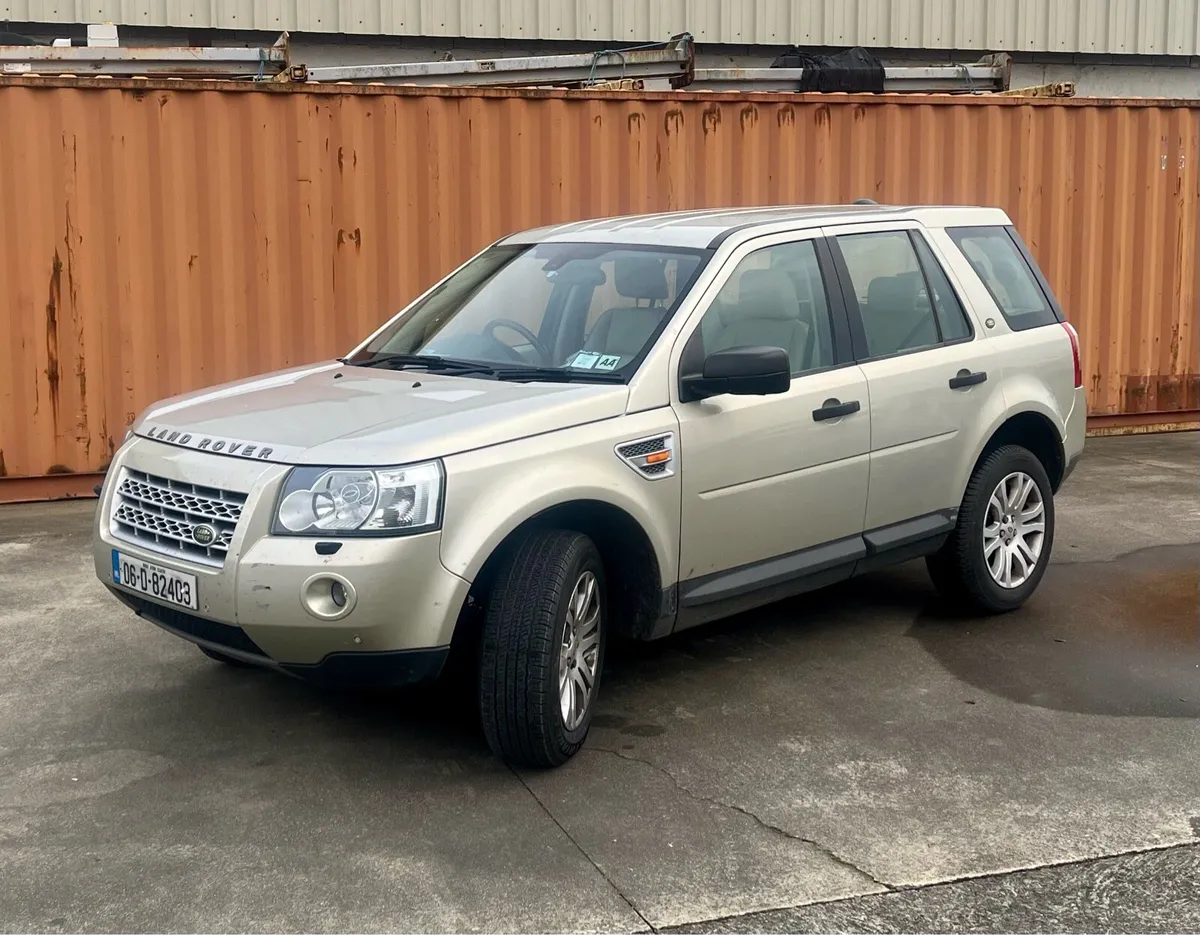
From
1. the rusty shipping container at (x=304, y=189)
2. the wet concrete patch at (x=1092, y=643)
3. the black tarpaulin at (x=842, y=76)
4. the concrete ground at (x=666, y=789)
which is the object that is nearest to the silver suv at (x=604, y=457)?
the wet concrete patch at (x=1092, y=643)

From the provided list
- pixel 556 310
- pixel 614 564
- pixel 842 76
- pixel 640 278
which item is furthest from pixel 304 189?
pixel 614 564

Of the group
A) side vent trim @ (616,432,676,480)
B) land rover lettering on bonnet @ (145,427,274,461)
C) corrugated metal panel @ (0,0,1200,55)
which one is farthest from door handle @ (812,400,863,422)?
corrugated metal panel @ (0,0,1200,55)

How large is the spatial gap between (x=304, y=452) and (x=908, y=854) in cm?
203

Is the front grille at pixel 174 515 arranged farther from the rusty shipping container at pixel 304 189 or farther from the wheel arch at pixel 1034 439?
the rusty shipping container at pixel 304 189

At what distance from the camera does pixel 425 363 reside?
4.95 m

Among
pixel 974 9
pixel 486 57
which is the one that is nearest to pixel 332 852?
pixel 486 57

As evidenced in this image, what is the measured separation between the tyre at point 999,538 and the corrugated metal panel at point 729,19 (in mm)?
7214

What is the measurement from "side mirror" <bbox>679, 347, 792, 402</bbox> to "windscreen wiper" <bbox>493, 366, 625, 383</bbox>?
10.2 inches

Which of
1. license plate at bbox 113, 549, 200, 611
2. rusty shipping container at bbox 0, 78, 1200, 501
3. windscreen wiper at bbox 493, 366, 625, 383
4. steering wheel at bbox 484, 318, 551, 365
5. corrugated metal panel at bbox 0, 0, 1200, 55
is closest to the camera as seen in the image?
license plate at bbox 113, 549, 200, 611

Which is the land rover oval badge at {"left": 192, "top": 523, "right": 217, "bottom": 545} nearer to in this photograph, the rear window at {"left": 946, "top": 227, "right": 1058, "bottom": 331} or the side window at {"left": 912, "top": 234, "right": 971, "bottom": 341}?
the side window at {"left": 912, "top": 234, "right": 971, "bottom": 341}

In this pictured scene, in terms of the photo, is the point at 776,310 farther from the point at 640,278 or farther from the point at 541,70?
the point at 541,70

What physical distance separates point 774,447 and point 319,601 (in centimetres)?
182

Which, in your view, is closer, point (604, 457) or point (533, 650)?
point (533, 650)

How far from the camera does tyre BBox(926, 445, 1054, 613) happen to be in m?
5.70
